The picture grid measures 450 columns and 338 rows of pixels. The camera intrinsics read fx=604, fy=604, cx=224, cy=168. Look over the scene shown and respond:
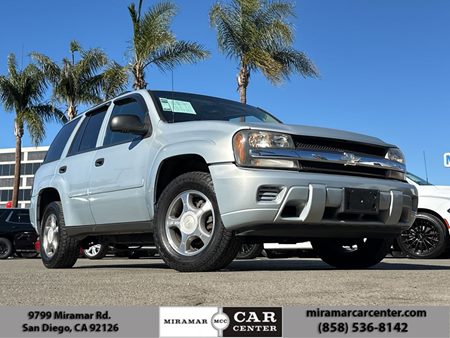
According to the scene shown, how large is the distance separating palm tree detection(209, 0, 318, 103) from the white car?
39.4 feet

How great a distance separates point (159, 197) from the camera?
5375 mm

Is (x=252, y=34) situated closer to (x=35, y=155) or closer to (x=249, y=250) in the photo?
(x=249, y=250)

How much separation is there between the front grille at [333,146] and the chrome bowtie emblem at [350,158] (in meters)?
0.06

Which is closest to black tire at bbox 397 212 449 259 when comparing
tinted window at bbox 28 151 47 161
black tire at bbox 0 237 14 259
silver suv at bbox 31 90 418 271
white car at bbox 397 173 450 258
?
white car at bbox 397 173 450 258

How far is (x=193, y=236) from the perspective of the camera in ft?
16.4

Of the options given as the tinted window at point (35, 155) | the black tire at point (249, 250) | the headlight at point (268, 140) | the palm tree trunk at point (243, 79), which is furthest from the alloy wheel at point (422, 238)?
the tinted window at point (35, 155)

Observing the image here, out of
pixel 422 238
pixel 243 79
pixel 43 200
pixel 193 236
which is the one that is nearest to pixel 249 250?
pixel 422 238

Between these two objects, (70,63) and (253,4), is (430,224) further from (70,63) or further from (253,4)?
(70,63)

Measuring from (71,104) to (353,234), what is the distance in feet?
79.5

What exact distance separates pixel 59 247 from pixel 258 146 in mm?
3175

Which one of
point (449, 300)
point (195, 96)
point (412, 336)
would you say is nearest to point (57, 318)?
point (412, 336)

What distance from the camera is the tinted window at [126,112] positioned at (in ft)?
19.5

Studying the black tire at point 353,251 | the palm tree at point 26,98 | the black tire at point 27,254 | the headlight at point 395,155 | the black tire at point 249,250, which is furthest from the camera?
the palm tree at point 26,98

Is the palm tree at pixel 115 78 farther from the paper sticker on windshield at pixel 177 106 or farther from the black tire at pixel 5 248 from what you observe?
the paper sticker on windshield at pixel 177 106
